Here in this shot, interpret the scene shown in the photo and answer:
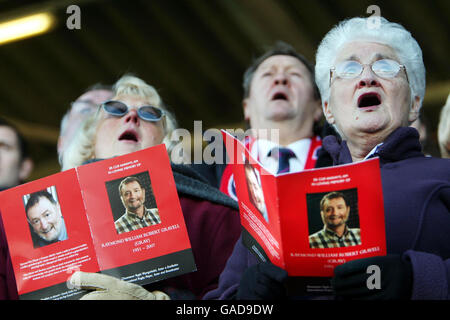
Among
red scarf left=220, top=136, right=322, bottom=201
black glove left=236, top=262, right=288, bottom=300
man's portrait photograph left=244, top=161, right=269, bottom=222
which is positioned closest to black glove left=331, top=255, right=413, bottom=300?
black glove left=236, top=262, right=288, bottom=300

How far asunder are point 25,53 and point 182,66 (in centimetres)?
147

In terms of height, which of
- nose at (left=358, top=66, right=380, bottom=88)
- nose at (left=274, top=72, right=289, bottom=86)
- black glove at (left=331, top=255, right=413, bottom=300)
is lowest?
black glove at (left=331, top=255, right=413, bottom=300)

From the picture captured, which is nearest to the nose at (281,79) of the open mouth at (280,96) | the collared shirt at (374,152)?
the open mouth at (280,96)

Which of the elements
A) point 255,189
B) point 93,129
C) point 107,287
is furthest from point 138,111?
point 255,189

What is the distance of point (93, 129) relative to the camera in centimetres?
285

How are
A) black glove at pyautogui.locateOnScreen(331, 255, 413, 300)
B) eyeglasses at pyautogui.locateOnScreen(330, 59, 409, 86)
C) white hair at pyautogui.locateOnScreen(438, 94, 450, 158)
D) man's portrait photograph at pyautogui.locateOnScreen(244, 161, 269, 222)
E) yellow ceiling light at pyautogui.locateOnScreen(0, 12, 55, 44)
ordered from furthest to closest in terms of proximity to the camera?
yellow ceiling light at pyautogui.locateOnScreen(0, 12, 55, 44), white hair at pyautogui.locateOnScreen(438, 94, 450, 158), eyeglasses at pyautogui.locateOnScreen(330, 59, 409, 86), man's portrait photograph at pyautogui.locateOnScreen(244, 161, 269, 222), black glove at pyautogui.locateOnScreen(331, 255, 413, 300)

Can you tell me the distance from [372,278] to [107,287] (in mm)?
767

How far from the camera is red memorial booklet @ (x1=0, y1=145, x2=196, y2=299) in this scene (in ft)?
6.73

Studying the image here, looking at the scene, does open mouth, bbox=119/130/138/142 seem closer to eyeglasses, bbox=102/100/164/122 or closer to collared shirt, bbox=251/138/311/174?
eyeglasses, bbox=102/100/164/122

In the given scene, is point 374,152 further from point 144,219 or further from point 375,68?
point 144,219

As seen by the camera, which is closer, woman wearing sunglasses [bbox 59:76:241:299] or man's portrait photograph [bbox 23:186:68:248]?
man's portrait photograph [bbox 23:186:68:248]

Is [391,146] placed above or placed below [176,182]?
below

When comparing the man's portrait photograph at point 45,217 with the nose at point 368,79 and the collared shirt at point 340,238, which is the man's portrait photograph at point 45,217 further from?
the nose at point 368,79

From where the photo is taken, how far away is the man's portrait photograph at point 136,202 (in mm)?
2047
